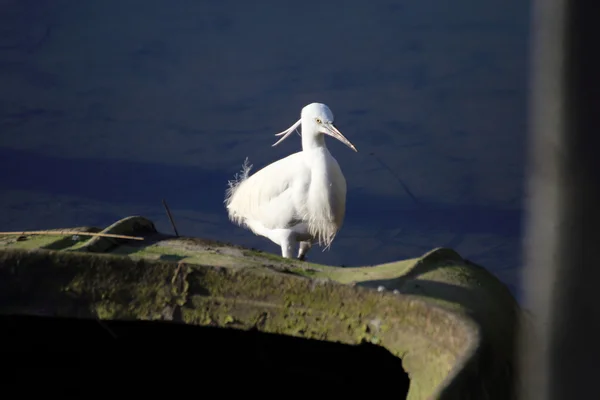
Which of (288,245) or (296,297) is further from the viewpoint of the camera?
(288,245)

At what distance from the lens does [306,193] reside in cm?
318

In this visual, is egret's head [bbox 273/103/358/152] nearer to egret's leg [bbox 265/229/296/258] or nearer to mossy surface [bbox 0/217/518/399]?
egret's leg [bbox 265/229/296/258]

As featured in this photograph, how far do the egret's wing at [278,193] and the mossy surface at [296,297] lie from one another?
2008 millimetres

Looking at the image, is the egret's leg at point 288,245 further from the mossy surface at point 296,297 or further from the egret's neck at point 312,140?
the mossy surface at point 296,297

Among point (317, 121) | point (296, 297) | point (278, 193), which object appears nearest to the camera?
point (296, 297)

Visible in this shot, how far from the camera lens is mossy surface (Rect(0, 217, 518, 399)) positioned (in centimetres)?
89

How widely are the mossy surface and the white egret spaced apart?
1.95 m

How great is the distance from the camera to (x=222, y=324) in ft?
3.42

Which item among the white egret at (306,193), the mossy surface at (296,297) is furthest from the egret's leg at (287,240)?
the mossy surface at (296,297)

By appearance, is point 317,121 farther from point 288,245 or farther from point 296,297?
point 296,297

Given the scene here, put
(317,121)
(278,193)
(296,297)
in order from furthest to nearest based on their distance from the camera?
(278,193) → (317,121) → (296,297)

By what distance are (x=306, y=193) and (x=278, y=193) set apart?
0.48 ft

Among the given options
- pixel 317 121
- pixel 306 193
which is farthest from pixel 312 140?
pixel 306 193

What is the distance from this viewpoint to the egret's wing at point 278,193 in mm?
3199
